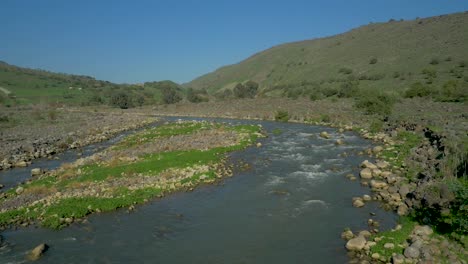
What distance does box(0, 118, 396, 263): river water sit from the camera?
14.2 meters

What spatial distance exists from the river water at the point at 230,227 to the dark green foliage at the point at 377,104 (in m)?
27.3

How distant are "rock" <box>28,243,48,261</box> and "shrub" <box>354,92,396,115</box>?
43391 mm

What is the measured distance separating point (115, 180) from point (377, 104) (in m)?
38.9

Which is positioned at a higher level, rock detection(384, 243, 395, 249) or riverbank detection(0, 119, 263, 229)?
riverbank detection(0, 119, 263, 229)

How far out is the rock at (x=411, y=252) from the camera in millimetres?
12500

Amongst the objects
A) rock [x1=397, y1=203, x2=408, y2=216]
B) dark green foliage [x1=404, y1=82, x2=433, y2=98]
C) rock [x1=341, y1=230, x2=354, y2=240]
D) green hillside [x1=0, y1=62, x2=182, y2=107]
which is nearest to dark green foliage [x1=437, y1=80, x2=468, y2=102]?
dark green foliage [x1=404, y1=82, x2=433, y2=98]

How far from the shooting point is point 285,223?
55.7ft

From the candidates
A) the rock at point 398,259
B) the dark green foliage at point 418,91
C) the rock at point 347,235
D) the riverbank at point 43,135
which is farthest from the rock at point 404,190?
the dark green foliage at point 418,91

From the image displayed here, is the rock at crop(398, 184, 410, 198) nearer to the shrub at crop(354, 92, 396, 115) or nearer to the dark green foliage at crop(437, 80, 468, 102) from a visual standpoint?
the shrub at crop(354, 92, 396, 115)

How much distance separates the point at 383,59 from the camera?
90.0 m

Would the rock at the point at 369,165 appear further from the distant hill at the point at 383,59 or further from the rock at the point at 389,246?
the distant hill at the point at 383,59

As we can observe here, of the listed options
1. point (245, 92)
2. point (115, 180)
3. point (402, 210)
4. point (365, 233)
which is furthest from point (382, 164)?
point (245, 92)

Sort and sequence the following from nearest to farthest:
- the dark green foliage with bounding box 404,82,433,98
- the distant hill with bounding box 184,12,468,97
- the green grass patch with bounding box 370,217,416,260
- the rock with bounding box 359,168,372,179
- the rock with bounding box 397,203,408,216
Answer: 1. the green grass patch with bounding box 370,217,416,260
2. the rock with bounding box 397,203,408,216
3. the rock with bounding box 359,168,372,179
4. the dark green foliage with bounding box 404,82,433,98
5. the distant hill with bounding box 184,12,468,97

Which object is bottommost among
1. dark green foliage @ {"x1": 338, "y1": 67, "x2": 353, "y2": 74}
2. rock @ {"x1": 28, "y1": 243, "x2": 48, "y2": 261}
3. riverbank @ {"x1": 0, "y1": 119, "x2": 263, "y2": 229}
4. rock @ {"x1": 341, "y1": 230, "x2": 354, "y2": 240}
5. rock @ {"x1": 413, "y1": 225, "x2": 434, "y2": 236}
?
rock @ {"x1": 341, "y1": 230, "x2": 354, "y2": 240}
